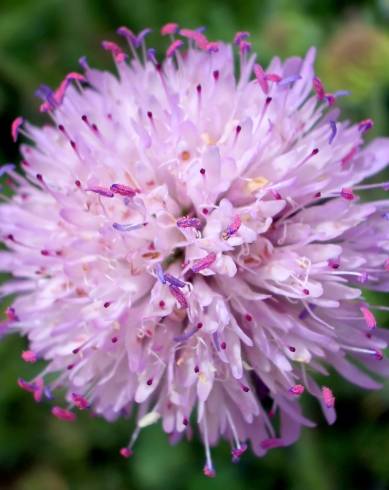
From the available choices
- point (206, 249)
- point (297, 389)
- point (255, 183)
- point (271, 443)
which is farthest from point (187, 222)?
point (271, 443)

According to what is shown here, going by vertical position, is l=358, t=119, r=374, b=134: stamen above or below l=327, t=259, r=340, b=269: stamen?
above

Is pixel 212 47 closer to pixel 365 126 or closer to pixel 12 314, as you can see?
Answer: pixel 365 126

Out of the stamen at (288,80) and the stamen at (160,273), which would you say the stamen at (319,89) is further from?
the stamen at (160,273)

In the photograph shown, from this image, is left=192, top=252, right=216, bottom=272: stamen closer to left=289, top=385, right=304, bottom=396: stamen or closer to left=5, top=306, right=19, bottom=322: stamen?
left=289, top=385, right=304, bottom=396: stamen

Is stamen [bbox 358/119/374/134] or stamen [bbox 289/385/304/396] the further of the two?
stamen [bbox 358/119/374/134]

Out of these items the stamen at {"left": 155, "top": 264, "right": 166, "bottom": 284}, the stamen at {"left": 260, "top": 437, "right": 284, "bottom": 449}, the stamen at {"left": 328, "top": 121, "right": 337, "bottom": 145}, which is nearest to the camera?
the stamen at {"left": 155, "top": 264, "right": 166, "bottom": 284}

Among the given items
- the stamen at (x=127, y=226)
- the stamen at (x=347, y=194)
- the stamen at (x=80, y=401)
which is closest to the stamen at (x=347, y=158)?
the stamen at (x=347, y=194)

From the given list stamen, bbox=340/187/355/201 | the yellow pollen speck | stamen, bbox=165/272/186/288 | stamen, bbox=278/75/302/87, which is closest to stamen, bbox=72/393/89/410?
stamen, bbox=165/272/186/288

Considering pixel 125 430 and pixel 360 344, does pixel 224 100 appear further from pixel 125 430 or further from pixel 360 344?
pixel 125 430
